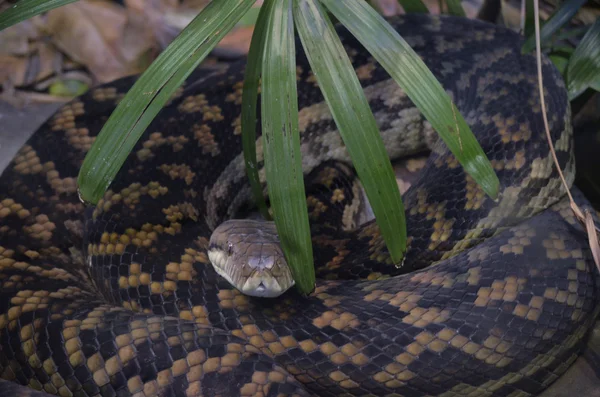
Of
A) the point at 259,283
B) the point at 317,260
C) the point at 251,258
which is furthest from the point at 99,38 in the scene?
the point at 259,283

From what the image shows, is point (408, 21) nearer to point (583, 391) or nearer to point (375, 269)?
point (375, 269)

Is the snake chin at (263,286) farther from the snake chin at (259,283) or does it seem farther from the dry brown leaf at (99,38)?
the dry brown leaf at (99,38)

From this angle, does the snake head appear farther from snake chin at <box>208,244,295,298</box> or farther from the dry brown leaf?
the dry brown leaf

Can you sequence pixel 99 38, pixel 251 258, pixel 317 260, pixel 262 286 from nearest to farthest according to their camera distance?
pixel 262 286 < pixel 251 258 < pixel 317 260 < pixel 99 38

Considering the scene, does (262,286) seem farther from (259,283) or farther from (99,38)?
(99,38)

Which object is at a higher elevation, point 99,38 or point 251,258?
point 99,38

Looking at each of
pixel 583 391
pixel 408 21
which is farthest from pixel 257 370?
pixel 408 21
